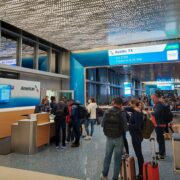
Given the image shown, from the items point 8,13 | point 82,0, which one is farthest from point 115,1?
point 8,13

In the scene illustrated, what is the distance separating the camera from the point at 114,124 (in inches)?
120

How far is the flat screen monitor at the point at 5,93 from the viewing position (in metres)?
6.55

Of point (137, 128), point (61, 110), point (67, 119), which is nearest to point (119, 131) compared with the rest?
point (137, 128)

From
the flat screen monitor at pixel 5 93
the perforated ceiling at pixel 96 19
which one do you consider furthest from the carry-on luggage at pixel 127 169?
the flat screen monitor at pixel 5 93

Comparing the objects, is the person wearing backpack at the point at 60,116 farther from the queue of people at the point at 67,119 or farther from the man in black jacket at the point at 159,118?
the man in black jacket at the point at 159,118

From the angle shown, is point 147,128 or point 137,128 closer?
point 137,128

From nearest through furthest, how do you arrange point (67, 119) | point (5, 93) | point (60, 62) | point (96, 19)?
point (67, 119) < point (96, 19) < point (5, 93) < point (60, 62)

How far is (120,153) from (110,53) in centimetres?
625

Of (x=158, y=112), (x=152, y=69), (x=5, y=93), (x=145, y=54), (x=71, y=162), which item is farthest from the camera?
(x=152, y=69)

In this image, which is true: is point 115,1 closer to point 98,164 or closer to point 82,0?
point 82,0

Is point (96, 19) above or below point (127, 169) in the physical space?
above

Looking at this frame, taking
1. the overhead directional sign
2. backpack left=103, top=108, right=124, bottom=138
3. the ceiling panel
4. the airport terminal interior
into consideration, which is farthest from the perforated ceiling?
the ceiling panel

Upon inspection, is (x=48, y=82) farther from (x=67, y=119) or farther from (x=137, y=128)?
(x=137, y=128)

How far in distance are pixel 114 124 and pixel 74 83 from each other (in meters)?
7.25
